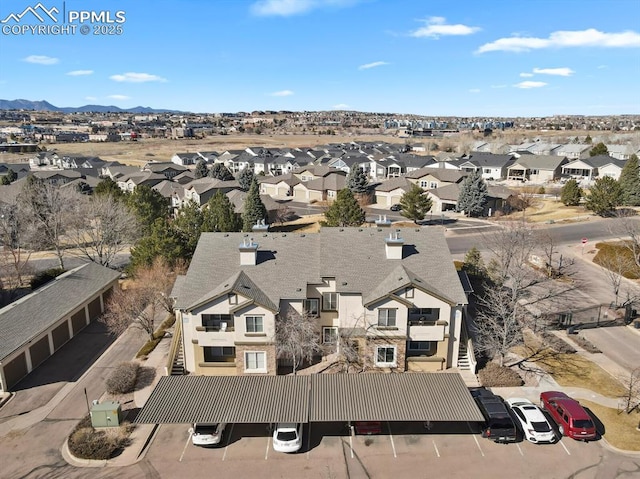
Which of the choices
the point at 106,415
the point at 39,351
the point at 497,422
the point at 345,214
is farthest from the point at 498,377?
the point at 345,214

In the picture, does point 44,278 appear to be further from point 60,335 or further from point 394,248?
point 394,248

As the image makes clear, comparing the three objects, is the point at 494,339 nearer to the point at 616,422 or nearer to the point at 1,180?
the point at 616,422

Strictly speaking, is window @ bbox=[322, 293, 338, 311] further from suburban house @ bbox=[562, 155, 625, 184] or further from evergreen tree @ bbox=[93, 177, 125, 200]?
suburban house @ bbox=[562, 155, 625, 184]

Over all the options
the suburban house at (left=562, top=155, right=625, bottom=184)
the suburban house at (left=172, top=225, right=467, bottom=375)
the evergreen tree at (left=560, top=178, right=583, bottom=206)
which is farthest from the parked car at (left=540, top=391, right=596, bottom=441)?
the suburban house at (left=562, top=155, right=625, bottom=184)

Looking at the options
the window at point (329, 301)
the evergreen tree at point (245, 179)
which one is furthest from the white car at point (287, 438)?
the evergreen tree at point (245, 179)

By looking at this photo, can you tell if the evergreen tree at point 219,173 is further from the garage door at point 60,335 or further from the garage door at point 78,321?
the garage door at point 60,335

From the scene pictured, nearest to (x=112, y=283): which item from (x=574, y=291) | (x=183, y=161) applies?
(x=574, y=291)

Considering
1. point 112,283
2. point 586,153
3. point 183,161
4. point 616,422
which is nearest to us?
point 616,422
